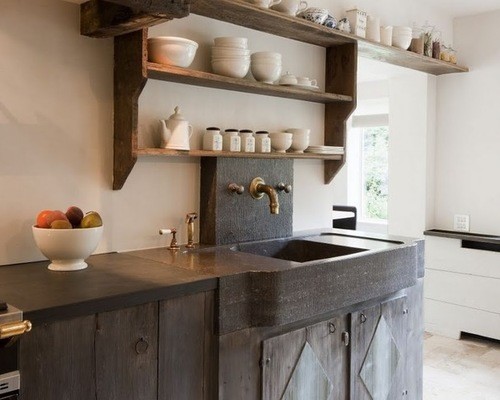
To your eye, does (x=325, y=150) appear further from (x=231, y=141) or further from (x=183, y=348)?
(x=183, y=348)

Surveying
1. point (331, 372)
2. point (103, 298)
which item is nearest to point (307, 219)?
point (331, 372)

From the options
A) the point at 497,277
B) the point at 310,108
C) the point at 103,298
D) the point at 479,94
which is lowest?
the point at 497,277

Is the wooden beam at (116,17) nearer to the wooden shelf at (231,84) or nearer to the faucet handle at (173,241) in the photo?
the wooden shelf at (231,84)

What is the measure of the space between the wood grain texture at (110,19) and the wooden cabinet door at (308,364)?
113cm

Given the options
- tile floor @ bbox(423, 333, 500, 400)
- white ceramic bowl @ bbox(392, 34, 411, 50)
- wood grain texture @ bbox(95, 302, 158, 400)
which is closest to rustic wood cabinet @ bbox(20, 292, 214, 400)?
wood grain texture @ bbox(95, 302, 158, 400)

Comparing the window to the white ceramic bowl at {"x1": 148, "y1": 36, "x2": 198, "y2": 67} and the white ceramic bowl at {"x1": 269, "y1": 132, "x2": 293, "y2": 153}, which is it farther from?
the white ceramic bowl at {"x1": 148, "y1": 36, "x2": 198, "y2": 67}

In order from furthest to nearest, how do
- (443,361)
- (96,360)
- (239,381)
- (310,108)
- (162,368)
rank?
(443,361) < (310,108) < (239,381) < (162,368) < (96,360)

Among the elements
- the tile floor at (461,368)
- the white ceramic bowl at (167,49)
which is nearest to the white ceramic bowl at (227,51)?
the white ceramic bowl at (167,49)

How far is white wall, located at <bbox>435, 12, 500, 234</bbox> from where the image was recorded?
145 inches

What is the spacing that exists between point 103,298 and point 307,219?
1.69 metres

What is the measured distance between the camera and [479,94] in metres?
3.73

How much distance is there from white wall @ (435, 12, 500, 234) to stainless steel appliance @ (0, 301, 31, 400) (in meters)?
3.32

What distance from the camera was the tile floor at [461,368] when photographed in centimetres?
297

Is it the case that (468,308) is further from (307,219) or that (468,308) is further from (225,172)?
(225,172)
